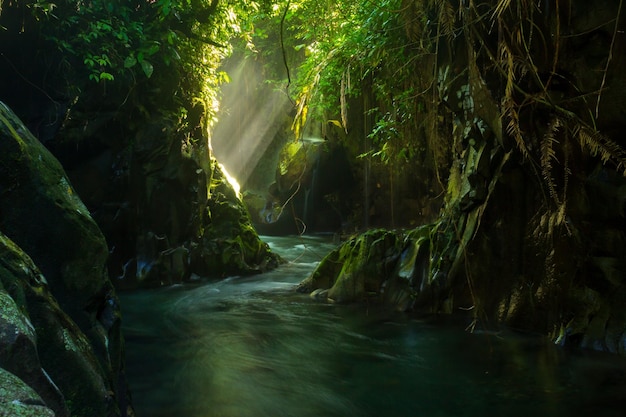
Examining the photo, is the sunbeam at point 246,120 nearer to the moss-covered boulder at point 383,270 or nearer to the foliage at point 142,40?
the foliage at point 142,40

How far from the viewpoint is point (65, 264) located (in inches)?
115

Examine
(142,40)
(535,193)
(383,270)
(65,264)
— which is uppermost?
(142,40)

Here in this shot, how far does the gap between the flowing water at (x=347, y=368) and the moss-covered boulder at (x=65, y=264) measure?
1226 millimetres

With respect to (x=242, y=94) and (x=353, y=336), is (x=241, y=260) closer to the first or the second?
(x=353, y=336)

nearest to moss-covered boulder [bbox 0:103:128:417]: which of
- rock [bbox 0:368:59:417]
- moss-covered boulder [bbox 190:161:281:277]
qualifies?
rock [bbox 0:368:59:417]

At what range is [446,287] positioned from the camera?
6.40 meters

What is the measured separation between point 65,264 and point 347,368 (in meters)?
3.01

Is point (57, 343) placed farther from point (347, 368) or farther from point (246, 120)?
point (246, 120)

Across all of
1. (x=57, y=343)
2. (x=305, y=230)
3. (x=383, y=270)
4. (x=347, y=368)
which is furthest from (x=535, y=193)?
(x=57, y=343)

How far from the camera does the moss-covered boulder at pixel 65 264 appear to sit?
2342 millimetres

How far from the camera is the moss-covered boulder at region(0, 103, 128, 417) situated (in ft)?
7.68

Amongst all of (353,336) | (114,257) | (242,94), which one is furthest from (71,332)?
(242,94)

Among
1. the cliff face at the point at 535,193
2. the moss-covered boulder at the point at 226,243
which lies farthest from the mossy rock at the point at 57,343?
the moss-covered boulder at the point at 226,243

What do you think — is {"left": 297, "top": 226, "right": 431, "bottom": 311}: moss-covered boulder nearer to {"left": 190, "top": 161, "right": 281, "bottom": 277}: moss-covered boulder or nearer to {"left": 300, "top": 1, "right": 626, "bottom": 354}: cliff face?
{"left": 300, "top": 1, "right": 626, "bottom": 354}: cliff face
